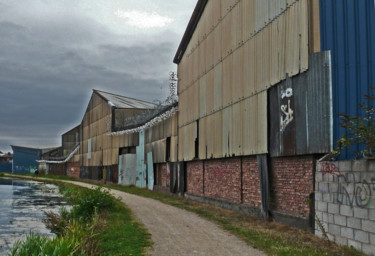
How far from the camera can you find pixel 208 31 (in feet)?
82.1

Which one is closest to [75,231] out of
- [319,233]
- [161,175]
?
[319,233]

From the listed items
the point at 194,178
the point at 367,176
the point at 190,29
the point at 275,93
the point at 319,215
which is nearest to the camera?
the point at 367,176

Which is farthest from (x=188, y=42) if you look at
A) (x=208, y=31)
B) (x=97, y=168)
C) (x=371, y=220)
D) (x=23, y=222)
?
(x=97, y=168)

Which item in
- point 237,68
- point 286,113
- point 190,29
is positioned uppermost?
point 190,29

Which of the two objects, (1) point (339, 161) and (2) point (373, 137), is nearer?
(2) point (373, 137)

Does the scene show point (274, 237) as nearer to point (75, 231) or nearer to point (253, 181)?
point (253, 181)

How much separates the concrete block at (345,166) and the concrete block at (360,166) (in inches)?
7.5

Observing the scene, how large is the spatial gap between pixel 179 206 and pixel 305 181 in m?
10.7

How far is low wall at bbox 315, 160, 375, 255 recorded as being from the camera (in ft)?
32.2

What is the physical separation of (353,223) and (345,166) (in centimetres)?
151

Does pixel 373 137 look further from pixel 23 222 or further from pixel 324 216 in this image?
pixel 23 222

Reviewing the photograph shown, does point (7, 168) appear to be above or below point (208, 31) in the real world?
below

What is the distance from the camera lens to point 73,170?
6862 centimetres

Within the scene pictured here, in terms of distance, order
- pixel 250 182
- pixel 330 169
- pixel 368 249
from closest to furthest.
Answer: pixel 368 249 → pixel 330 169 → pixel 250 182
